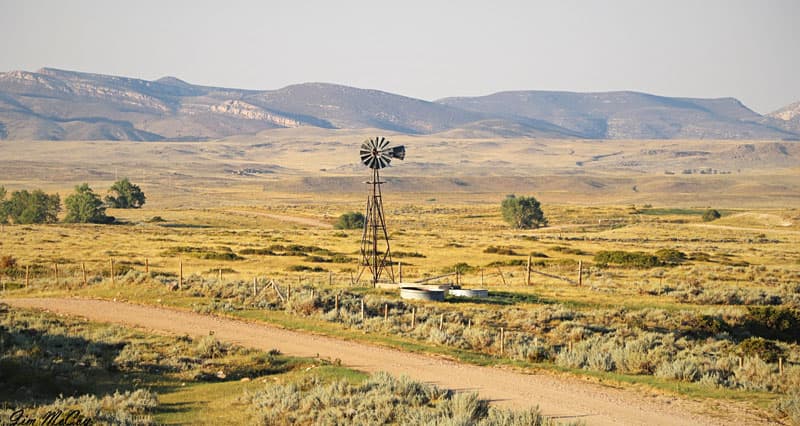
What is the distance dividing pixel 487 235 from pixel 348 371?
2636 inches

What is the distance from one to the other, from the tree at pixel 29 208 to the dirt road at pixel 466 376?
65.3 metres

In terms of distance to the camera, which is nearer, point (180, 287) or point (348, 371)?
point (348, 371)

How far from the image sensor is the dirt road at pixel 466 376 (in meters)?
16.9

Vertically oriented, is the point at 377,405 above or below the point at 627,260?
above

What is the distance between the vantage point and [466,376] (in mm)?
20328

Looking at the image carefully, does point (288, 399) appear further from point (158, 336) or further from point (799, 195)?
point (799, 195)

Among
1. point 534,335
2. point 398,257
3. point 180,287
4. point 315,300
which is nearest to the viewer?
point 534,335

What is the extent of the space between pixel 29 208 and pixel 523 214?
2176 inches

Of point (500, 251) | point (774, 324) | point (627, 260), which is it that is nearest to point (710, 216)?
point (500, 251)

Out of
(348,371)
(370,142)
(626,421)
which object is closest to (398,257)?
(370,142)

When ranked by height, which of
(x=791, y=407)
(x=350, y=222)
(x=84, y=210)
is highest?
(x=791, y=407)

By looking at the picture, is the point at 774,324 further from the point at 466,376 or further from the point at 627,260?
the point at 627,260

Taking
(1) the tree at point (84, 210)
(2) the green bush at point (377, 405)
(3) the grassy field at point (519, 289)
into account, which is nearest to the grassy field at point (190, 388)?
(2) the green bush at point (377, 405)

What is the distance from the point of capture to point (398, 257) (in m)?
59.8
